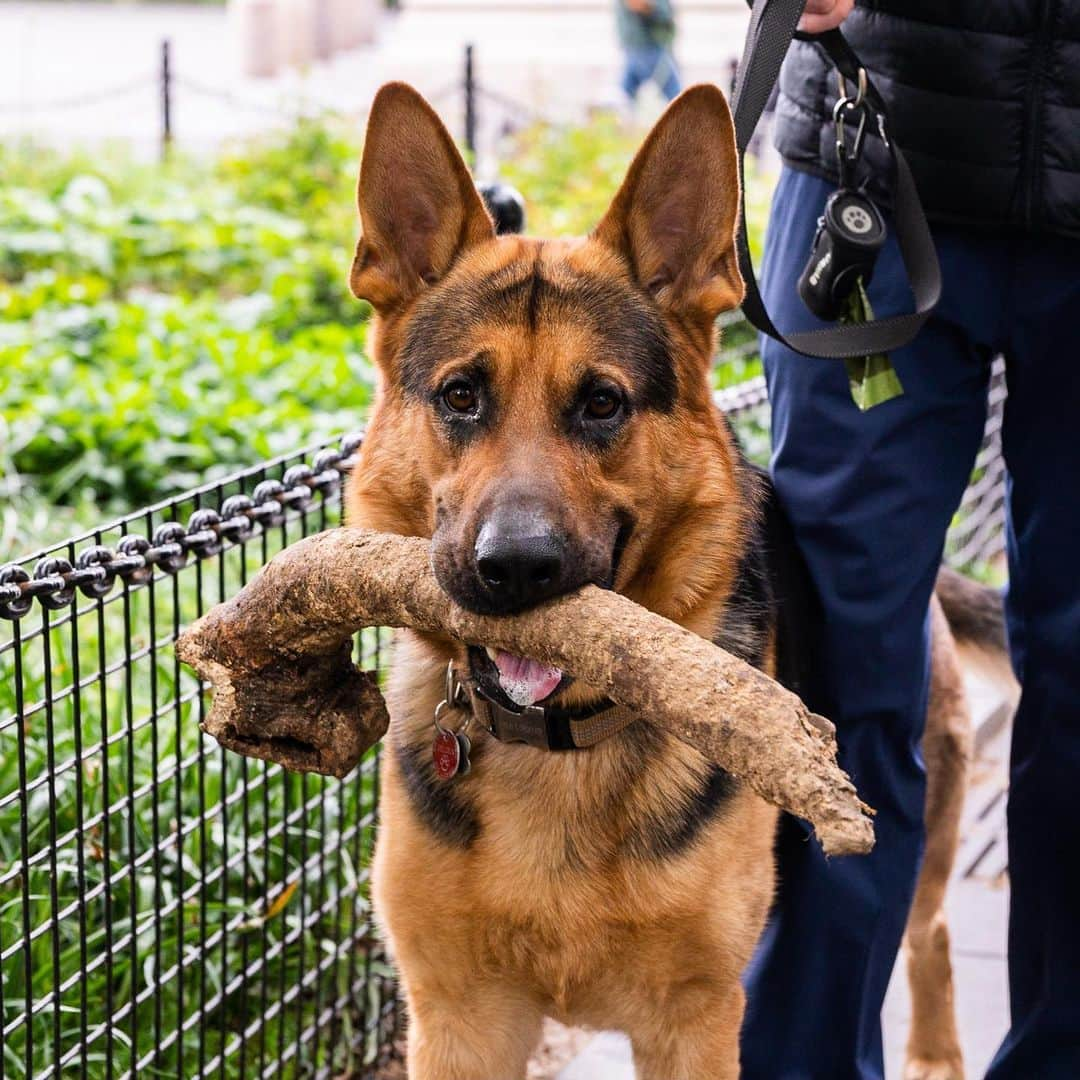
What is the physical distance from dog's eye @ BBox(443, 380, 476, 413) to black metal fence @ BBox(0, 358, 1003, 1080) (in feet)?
2.10

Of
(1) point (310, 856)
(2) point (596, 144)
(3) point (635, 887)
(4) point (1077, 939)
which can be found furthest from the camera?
(2) point (596, 144)

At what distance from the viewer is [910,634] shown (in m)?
3.32

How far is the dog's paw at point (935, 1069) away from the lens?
13.1ft

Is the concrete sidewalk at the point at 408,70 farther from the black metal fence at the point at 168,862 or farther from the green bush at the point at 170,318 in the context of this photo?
the black metal fence at the point at 168,862

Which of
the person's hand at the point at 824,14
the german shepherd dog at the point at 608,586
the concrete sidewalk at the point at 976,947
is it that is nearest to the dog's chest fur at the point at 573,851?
the german shepherd dog at the point at 608,586

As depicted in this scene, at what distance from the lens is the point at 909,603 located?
3295 mm

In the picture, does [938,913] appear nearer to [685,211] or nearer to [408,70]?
[685,211]

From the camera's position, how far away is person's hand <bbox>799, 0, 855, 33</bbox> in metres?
2.88

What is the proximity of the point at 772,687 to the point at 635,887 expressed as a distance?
0.86m

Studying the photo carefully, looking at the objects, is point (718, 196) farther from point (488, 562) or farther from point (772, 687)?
point (772, 687)

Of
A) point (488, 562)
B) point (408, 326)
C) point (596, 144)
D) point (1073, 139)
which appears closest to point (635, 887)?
point (488, 562)

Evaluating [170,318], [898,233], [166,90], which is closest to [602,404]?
[898,233]

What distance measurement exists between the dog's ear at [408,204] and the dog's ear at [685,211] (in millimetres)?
270

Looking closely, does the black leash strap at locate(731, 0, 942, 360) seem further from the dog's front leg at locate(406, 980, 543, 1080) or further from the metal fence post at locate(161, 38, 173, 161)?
the metal fence post at locate(161, 38, 173, 161)
